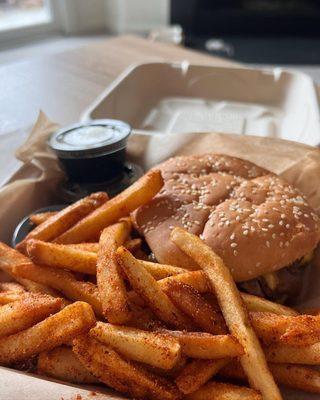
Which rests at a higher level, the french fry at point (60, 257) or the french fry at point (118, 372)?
the french fry at point (60, 257)

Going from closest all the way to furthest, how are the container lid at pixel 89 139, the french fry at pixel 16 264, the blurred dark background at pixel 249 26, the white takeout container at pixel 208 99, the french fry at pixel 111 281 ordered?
the french fry at pixel 111 281
the french fry at pixel 16 264
the container lid at pixel 89 139
the white takeout container at pixel 208 99
the blurred dark background at pixel 249 26

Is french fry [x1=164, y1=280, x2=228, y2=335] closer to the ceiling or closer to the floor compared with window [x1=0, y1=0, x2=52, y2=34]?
closer to the floor

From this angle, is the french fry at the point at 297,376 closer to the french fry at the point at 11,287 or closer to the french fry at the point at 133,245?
the french fry at the point at 133,245

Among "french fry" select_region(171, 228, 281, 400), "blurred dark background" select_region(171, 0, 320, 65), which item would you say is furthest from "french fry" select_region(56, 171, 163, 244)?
"blurred dark background" select_region(171, 0, 320, 65)

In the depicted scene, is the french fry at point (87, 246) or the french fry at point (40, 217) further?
the french fry at point (40, 217)

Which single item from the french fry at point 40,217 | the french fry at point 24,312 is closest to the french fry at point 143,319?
the french fry at point 24,312

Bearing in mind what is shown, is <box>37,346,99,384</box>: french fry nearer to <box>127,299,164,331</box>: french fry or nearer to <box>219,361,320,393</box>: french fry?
<box>127,299,164,331</box>: french fry

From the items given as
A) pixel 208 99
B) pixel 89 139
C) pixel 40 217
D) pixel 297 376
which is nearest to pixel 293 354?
pixel 297 376

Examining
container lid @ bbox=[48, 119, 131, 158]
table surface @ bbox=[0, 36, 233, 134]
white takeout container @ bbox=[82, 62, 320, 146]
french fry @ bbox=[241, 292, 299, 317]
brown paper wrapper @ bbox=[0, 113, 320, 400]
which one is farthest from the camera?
table surface @ bbox=[0, 36, 233, 134]
